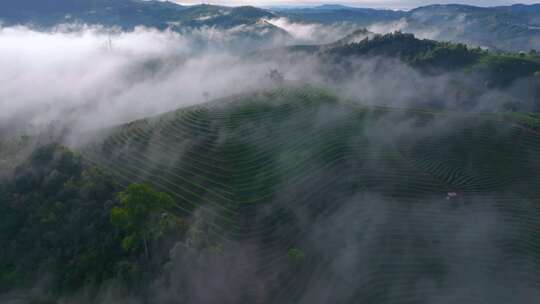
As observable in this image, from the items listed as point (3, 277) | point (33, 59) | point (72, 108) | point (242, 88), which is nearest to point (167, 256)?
point (3, 277)

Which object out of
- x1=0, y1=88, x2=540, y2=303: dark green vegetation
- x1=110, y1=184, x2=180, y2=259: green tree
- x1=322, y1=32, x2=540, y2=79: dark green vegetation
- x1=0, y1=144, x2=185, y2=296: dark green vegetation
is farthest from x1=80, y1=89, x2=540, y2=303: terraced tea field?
x1=322, y1=32, x2=540, y2=79: dark green vegetation

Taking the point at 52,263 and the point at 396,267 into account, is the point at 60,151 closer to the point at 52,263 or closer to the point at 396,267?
the point at 52,263

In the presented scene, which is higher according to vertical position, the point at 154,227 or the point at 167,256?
the point at 154,227

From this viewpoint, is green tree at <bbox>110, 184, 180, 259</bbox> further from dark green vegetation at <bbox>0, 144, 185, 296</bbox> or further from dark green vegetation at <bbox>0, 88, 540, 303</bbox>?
dark green vegetation at <bbox>0, 88, 540, 303</bbox>

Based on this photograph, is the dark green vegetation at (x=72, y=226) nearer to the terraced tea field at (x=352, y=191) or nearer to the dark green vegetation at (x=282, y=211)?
the dark green vegetation at (x=282, y=211)

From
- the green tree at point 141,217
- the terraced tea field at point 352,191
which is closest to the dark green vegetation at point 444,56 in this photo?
the terraced tea field at point 352,191

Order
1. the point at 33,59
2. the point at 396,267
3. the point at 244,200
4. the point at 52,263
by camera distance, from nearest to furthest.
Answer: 1. the point at 396,267
2. the point at 52,263
3. the point at 244,200
4. the point at 33,59

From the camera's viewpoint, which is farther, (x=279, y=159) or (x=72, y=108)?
(x=72, y=108)
